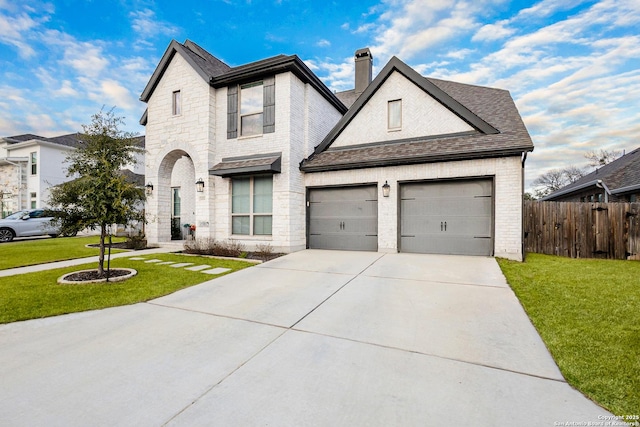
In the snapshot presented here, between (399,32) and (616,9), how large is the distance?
6295 mm

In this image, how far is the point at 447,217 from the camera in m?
8.67

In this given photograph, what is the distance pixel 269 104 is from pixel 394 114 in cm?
464

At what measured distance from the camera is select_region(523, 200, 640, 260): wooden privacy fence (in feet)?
27.9

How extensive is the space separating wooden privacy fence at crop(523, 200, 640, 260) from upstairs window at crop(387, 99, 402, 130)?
17.6ft

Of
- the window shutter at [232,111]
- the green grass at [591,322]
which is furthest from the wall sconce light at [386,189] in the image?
the window shutter at [232,111]

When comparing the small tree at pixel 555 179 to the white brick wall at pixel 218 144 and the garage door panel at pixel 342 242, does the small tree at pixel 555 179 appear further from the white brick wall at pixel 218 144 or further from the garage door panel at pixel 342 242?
the white brick wall at pixel 218 144

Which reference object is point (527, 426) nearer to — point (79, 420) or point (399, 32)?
point (79, 420)

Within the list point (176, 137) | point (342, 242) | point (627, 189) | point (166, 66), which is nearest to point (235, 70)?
point (166, 66)

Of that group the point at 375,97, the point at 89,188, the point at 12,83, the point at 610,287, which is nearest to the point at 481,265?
the point at 610,287

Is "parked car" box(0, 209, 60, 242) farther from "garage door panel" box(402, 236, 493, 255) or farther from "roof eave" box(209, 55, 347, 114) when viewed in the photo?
"garage door panel" box(402, 236, 493, 255)

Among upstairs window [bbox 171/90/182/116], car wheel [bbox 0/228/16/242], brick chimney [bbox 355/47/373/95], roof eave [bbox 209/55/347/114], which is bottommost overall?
car wheel [bbox 0/228/16/242]

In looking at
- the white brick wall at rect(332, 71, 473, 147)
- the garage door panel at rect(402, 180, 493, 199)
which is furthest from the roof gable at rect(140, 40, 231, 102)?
the garage door panel at rect(402, 180, 493, 199)

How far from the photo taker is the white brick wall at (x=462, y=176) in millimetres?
7725

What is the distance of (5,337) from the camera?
3.24m
